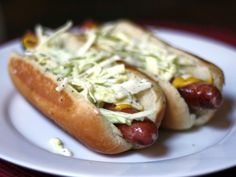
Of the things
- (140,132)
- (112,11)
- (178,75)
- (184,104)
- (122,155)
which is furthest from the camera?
(112,11)

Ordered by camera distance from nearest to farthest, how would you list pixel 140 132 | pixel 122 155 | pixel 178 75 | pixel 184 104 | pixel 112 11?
pixel 140 132 < pixel 122 155 < pixel 184 104 < pixel 178 75 < pixel 112 11

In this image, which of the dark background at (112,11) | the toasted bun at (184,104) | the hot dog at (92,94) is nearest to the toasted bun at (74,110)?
the hot dog at (92,94)

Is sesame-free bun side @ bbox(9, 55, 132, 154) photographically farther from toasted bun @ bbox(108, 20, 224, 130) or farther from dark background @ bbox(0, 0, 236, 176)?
dark background @ bbox(0, 0, 236, 176)

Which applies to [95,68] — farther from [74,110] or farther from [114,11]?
[114,11]

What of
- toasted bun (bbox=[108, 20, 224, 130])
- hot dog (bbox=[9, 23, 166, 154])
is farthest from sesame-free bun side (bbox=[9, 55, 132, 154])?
toasted bun (bbox=[108, 20, 224, 130])

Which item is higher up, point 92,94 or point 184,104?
point 92,94

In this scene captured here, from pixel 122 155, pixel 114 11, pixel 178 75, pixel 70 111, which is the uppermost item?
pixel 70 111

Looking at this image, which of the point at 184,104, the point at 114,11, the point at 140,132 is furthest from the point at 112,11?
the point at 140,132

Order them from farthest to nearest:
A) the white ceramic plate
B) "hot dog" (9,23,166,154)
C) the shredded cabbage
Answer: the shredded cabbage < "hot dog" (9,23,166,154) < the white ceramic plate

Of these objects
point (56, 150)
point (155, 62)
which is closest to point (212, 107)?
point (155, 62)
